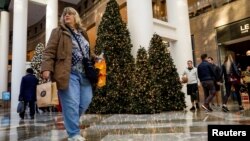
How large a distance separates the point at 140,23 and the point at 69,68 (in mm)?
6938

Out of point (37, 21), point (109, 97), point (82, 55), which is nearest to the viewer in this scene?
point (82, 55)

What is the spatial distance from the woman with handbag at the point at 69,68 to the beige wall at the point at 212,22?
12.8 meters

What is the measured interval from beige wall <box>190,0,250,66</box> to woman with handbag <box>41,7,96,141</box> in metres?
12.8

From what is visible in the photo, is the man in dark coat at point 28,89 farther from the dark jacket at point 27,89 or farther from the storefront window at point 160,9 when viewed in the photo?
the storefront window at point 160,9

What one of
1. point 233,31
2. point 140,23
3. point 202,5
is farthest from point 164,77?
point 202,5

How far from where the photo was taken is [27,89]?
929 cm

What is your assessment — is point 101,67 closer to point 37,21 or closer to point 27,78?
point 27,78

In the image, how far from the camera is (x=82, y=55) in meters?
3.59

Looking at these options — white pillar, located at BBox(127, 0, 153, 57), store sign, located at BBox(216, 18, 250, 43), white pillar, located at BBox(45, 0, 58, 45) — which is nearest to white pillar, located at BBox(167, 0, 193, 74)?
white pillar, located at BBox(127, 0, 153, 57)

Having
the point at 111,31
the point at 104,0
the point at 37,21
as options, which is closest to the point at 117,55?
the point at 111,31

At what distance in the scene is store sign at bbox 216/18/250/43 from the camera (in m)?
14.5

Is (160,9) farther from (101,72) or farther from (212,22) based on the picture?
(101,72)

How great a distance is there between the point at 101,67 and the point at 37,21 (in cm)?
3383

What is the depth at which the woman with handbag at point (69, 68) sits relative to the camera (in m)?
3.29
